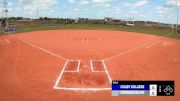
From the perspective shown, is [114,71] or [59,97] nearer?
[59,97]

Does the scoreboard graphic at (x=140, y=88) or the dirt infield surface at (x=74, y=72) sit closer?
the scoreboard graphic at (x=140, y=88)

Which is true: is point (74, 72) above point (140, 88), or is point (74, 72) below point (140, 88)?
below

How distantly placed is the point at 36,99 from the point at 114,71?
23.3 feet

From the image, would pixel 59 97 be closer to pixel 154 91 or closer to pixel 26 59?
pixel 154 91

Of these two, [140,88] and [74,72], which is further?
[74,72]

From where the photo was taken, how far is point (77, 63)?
20.6 m

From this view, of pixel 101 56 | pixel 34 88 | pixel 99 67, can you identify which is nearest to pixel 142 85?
pixel 34 88

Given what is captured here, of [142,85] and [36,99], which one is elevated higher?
[142,85]

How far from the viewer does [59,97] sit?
13.0m

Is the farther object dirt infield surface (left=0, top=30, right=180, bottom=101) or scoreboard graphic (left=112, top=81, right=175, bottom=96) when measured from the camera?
dirt infield surface (left=0, top=30, right=180, bottom=101)

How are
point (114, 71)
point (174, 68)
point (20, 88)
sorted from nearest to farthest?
point (20, 88)
point (114, 71)
point (174, 68)

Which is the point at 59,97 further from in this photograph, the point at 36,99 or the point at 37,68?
the point at 37,68

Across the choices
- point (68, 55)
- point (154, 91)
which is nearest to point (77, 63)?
point (68, 55)

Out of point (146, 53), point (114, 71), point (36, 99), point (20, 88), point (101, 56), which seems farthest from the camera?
point (146, 53)
